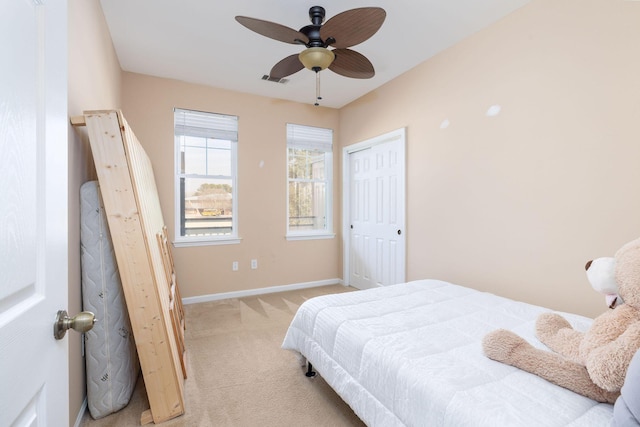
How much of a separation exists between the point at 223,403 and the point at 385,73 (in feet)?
11.2

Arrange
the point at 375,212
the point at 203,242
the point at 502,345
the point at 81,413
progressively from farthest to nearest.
Answer: 1. the point at 375,212
2. the point at 203,242
3. the point at 81,413
4. the point at 502,345

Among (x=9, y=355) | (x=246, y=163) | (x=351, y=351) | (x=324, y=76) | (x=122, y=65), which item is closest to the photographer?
Result: (x=9, y=355)

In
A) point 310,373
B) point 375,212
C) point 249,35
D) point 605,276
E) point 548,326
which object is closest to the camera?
point 605,276

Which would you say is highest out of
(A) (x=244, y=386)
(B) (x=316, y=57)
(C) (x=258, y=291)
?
(B) (x=316, y=57)

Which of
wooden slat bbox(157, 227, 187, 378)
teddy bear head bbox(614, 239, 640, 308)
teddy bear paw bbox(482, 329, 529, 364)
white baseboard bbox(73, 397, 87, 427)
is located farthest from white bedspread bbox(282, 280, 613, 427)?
white baseboard bbox(73, 397, 87, 427)

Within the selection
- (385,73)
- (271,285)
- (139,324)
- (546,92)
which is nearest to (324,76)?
(385,73)

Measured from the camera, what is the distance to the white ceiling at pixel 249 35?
228cm

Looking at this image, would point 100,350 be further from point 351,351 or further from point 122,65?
point 122,65

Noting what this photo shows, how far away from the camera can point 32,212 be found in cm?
61

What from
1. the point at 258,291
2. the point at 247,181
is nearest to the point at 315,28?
the point at 247,181

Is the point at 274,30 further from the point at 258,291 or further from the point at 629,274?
the point at 258,291

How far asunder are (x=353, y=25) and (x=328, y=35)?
0.21m

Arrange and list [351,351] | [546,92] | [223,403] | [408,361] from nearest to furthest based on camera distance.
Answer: [408,361] → [351,351] → [223,403] → [546,92]

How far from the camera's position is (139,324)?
5.61 ft
